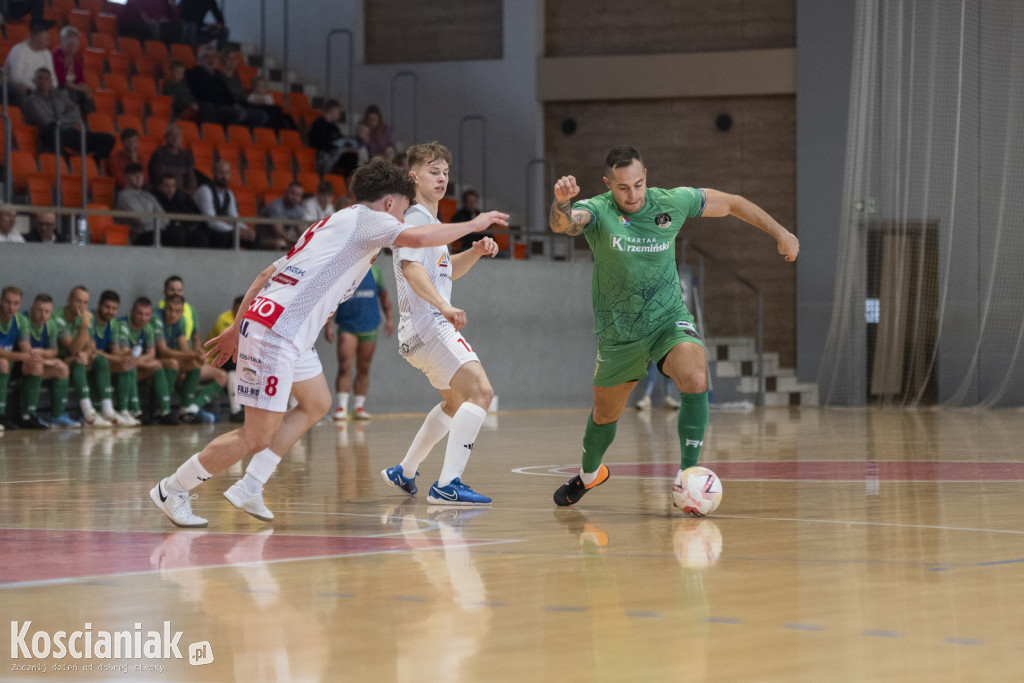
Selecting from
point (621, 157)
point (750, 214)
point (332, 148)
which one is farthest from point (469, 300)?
point (621, 157)

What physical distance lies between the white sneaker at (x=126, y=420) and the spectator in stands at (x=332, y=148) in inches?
212

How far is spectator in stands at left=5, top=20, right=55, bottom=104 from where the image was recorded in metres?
15.1

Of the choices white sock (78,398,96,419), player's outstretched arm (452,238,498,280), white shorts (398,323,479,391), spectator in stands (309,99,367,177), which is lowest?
white sock (78,398,96,419)

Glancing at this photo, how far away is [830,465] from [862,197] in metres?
10.4

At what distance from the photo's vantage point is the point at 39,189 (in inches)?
573

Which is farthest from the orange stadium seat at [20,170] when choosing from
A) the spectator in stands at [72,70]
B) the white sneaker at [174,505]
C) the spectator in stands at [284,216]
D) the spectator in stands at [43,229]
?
the white sneaker at [174,505]

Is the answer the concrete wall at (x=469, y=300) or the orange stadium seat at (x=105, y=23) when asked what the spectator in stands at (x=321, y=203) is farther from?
the orange stadium seat at (x=105, y=23)

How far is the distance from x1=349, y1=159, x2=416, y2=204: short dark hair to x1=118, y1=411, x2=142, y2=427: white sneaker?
8650mm

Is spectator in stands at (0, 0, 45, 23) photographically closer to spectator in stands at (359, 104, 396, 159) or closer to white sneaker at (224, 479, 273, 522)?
spectator in stands at (359, 104, 396, 159)

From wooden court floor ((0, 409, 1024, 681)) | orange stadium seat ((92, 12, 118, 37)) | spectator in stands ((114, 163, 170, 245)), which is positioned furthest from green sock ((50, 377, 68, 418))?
orange stadium seat ((92, 12, 118, 37))

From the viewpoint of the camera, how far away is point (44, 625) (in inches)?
140

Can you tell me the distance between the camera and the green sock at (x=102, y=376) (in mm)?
13781

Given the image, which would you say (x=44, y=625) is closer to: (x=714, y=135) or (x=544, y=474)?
(x=544, y=474)

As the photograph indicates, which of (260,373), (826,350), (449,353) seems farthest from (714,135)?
(260,373)
